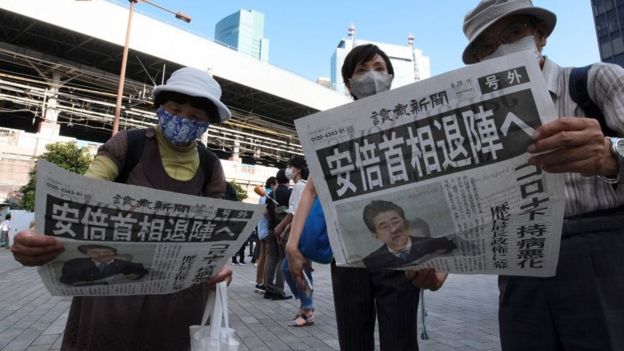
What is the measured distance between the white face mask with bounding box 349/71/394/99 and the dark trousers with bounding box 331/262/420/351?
2.58 ft

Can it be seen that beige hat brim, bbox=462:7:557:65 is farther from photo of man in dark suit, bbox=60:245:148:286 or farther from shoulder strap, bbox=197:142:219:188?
photo of man in dark suit, bbox=60:245:148:286

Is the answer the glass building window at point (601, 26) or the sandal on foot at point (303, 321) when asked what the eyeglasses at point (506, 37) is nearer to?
the sandal on foot at point (303, 321)

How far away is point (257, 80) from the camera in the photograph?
27.6 m

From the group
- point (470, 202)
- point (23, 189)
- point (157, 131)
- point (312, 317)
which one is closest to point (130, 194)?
point (157, 131)

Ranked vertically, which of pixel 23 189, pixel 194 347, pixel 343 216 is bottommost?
pixel 194 347

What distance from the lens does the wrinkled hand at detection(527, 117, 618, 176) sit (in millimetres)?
839

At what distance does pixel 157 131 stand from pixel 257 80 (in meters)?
27.2

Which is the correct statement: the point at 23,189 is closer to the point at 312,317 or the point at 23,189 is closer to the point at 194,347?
the point at 312,317

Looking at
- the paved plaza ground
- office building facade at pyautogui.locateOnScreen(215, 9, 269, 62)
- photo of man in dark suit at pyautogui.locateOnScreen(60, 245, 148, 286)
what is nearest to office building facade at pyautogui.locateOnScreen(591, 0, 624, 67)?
the paved plaza ground

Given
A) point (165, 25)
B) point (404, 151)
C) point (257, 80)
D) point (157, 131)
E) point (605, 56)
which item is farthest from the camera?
point (605, 56)

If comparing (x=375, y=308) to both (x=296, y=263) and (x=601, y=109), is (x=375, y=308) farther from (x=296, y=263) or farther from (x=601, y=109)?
(x=601, y=109)

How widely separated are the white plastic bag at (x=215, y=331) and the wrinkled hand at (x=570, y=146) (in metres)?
1.08

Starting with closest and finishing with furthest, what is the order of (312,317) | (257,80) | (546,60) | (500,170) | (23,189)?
1. (500,170)
2. (546,60)
3. (312,317)
4. (23,189)
5. (257,80)

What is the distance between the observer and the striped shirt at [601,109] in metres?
1.01
